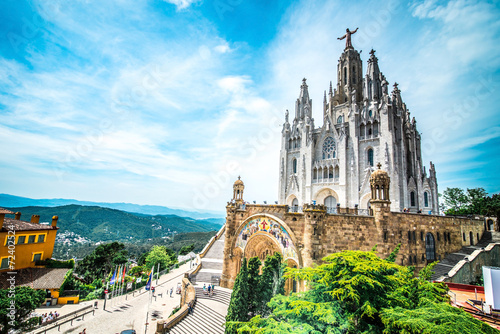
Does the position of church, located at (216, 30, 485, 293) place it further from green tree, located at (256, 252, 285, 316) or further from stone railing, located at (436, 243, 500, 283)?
green tree, located at (256, 252, 285, 316)

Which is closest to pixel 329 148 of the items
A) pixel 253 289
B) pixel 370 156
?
pixel 370 156

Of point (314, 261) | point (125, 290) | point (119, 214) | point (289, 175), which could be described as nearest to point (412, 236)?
point (314, 261)

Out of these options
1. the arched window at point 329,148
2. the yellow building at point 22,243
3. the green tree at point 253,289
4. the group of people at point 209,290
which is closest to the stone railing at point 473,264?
the green tree at point 253,289

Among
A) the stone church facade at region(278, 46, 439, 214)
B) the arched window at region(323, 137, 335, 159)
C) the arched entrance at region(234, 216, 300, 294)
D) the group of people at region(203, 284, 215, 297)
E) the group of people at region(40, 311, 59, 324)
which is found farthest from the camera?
the arched window at region(323, 137, 335, 159)

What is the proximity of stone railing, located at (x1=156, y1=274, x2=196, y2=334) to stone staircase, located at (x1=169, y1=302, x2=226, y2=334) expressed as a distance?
0.28 meters

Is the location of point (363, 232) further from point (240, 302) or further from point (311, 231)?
point (240, 302)

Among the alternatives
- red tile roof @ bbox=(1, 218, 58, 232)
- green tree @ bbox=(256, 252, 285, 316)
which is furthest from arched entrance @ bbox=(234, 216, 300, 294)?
red tile roof @ bbox=(1, 218, 58, 232)

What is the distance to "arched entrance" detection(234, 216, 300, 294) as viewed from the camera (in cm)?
1659

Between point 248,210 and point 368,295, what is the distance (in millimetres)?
12114

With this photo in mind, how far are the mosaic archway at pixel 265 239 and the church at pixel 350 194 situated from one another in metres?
0.07

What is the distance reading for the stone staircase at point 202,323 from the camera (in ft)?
50.2

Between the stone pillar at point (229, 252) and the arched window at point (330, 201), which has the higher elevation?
the arched window at point (330, 201)

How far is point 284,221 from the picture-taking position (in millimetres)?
17578

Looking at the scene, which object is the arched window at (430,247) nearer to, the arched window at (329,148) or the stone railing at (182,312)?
the stone railing at (182,312)
